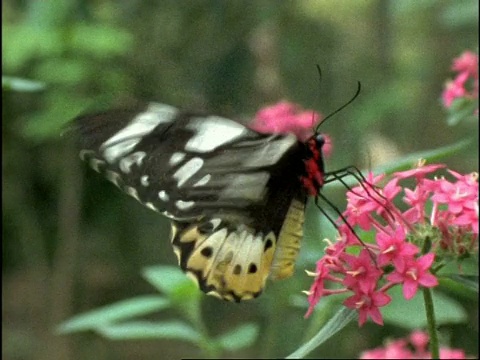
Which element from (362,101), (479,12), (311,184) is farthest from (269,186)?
(362,101)

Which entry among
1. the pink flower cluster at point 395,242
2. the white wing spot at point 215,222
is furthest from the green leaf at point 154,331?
the pink flower cluster at point 395,242

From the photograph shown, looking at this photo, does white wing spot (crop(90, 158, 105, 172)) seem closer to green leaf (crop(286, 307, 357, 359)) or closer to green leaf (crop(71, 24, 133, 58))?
green leaf (crop(286, 307, 357, 359))

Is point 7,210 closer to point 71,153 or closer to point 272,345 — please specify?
point 71,153

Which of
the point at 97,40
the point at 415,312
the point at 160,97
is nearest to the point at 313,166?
the point at 415,312

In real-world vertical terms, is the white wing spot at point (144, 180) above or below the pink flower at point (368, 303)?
below

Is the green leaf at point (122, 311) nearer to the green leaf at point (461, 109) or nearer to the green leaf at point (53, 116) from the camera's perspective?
the green leaf at point (461, 109)

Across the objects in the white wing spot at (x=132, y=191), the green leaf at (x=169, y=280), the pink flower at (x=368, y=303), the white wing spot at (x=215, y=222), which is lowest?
the green leaf at (x=169, y=280)

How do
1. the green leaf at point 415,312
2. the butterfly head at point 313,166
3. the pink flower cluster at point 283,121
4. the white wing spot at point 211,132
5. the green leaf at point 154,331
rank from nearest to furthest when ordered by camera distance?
the white wing spot at point 211,132
the butterfly head at point 313,166
the green leaf at point 415,312
the green leaf at point 154,331
the pink flower cluster at point 283,121
